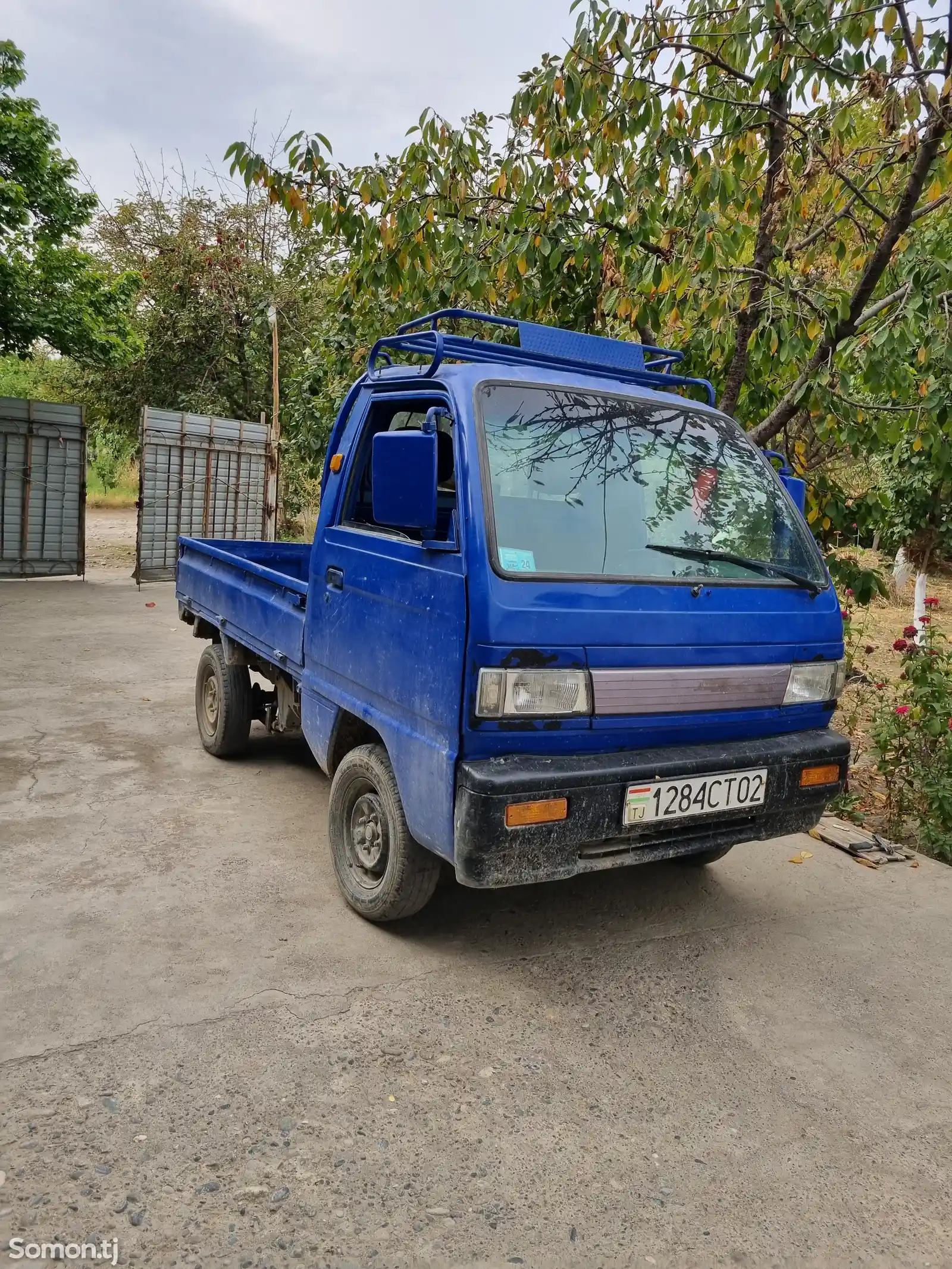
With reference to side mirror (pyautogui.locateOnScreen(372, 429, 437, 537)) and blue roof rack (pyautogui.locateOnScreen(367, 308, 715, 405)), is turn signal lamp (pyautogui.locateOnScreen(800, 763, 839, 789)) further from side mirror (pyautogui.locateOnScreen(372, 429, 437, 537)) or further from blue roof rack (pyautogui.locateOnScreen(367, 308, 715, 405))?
blue roof rack (pyautogui.locateOnScreen(367, 308, 715, 405))

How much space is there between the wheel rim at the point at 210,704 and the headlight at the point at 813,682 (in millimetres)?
3306

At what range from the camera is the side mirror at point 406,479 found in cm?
299

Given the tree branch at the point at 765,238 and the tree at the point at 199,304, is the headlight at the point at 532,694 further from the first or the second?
the tree at the point at 199,304

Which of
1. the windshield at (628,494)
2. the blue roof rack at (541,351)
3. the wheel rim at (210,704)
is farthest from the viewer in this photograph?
the wheel rim at (210,704)

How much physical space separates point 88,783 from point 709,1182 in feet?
12.2

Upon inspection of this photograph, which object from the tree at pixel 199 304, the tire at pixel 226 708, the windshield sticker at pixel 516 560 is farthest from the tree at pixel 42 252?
the windshield sticker at pixel 516 560

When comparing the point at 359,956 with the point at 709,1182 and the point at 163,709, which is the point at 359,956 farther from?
the point at 163,709

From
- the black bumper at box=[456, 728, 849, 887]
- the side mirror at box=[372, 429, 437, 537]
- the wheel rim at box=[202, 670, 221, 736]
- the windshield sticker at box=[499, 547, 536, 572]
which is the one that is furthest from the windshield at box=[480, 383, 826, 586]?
the wheel rim at box=[202, 670, 221, 736]

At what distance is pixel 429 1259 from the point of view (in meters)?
2.01

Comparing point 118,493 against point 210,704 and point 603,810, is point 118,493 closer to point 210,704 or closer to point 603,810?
point 210,704

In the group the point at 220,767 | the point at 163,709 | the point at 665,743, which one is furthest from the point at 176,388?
the point at 665,743

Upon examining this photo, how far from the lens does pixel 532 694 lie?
2.84 metres

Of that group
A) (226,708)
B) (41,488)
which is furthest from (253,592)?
(41,488)

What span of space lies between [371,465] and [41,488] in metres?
10.9
